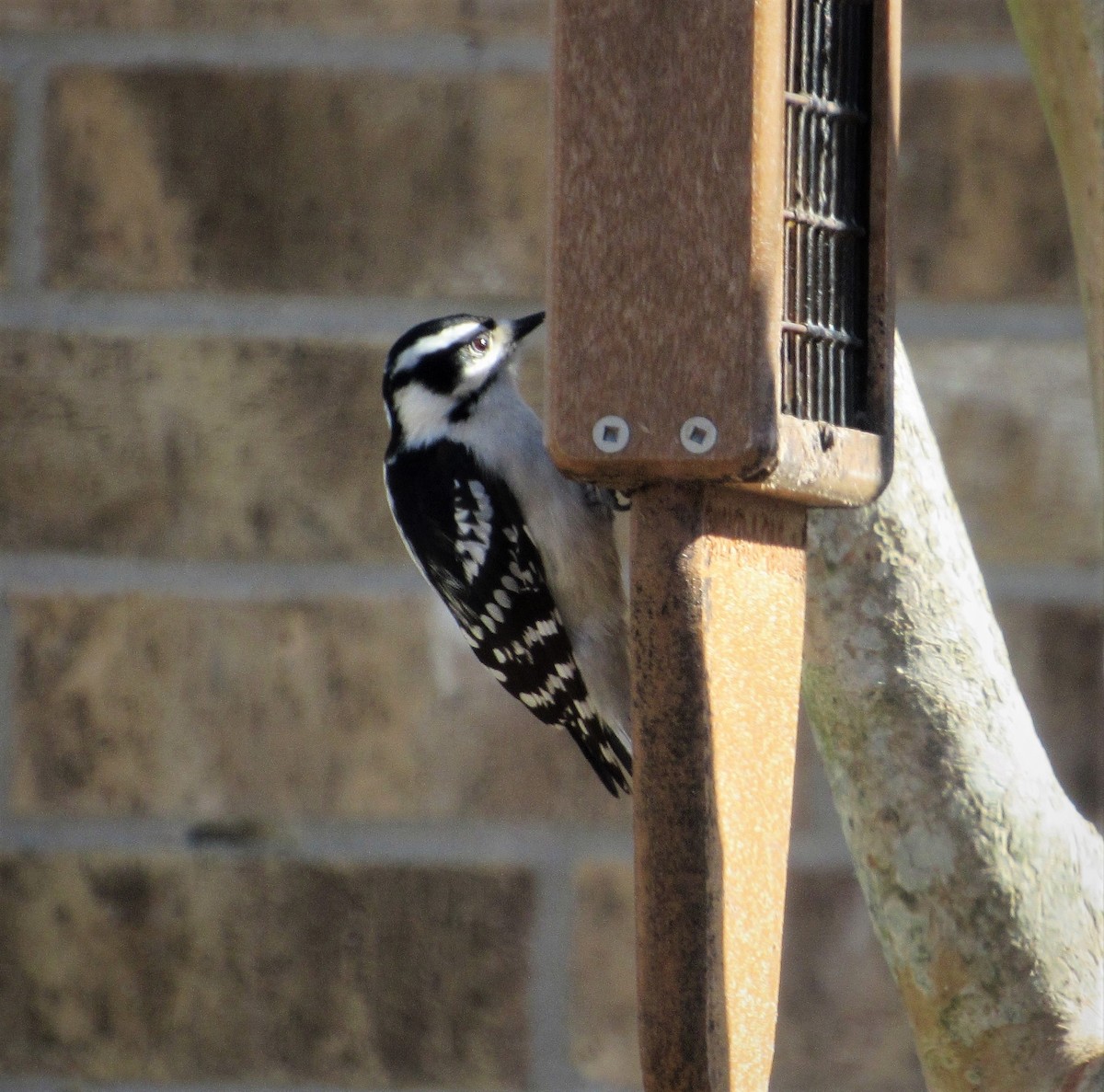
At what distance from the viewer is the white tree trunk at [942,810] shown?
3.23 feet

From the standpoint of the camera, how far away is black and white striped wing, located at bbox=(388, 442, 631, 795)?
1.53m

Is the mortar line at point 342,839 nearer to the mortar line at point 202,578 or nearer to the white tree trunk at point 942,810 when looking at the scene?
the mortar line at point 202,578

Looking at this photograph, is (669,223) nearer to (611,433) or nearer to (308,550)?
(611,433)

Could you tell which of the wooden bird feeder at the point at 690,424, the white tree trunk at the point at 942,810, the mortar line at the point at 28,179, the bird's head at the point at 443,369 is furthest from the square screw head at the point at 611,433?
the mortar line at the point at 28,179

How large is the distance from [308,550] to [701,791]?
2.87ft

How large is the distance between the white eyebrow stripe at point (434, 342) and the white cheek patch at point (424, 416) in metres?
0.09

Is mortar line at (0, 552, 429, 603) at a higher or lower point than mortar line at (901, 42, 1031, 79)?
lower

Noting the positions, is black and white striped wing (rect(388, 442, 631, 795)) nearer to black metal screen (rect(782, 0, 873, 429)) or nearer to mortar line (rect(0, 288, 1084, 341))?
mortar line (rect(0, 288, 1084, 341))

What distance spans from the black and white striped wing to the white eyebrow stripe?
0.12 m

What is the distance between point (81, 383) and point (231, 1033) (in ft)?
2.01

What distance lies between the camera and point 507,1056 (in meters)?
1.60

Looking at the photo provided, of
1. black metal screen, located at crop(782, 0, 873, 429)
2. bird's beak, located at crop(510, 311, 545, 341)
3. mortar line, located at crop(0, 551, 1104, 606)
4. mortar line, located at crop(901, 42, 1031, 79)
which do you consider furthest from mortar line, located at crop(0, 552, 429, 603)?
black metal screen, located at crop(782, 0, 873, 429)

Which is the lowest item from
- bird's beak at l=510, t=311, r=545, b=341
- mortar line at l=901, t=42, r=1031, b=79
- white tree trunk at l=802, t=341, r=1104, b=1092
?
white tree trunk at l=802, t=341, r=1104, b=1092

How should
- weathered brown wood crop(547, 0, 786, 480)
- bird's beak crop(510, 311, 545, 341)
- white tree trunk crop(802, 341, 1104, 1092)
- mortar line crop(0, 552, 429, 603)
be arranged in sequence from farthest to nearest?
mortar line crop(0, 552, 429, 603), bird's beak crop(510, 311, 545, 341), white tree trunk crop(802, 341, 1104, 1092), weathered brown wood crop(547, 0, 786, 480)
